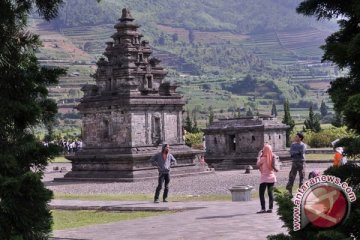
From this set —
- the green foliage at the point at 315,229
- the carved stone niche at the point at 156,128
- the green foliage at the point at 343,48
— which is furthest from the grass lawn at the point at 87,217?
the carved stone niche at the point at 156,128

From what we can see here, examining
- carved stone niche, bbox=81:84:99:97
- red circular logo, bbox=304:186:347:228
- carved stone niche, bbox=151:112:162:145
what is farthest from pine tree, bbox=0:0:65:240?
carved stone niche, bbox=81:84:99:97

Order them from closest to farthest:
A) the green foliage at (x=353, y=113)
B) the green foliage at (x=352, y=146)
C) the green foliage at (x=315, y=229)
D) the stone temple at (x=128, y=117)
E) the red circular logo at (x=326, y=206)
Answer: the red circular logo at (x=326, y=206) < the green foliage at (x=315, y=229) < the green foliage at (x=353, y=113) < the green foliage at (x=352, y=146) < the stone temple at (x=128, y=117)

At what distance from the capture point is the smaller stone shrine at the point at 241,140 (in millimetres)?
44000

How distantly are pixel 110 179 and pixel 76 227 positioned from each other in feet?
68.2

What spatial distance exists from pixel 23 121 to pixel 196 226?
5794mm

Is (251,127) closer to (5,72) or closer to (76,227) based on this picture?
(76,227)

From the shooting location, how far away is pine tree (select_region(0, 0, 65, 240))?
27.6ft

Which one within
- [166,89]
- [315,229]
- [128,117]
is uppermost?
[166,89]

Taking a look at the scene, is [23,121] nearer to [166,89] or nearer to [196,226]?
[196,226]

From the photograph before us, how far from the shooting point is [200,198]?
22172 millimetres

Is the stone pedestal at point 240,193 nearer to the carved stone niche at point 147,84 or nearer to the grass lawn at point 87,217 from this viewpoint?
the grass lawn at point 87,217

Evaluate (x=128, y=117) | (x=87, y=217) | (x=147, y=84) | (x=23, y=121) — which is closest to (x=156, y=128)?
(x=128, y=117)

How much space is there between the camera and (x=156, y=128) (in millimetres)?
38531

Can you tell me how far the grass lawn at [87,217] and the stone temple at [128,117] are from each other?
16496mm
